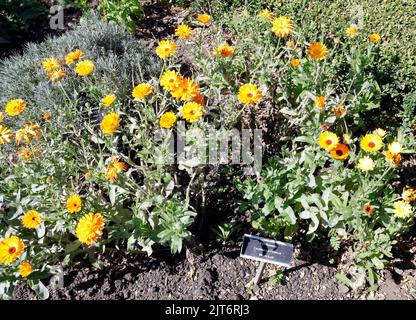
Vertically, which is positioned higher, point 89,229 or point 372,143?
point 372,143

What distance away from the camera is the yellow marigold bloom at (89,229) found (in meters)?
2.07

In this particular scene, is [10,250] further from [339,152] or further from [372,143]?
[372,143]

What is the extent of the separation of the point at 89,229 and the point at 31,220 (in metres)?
0.33

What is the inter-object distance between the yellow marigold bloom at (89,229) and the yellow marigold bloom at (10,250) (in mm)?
308

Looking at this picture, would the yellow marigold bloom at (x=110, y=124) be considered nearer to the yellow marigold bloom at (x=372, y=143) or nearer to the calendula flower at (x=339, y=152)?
the calendula flower at (x=339, y=152)

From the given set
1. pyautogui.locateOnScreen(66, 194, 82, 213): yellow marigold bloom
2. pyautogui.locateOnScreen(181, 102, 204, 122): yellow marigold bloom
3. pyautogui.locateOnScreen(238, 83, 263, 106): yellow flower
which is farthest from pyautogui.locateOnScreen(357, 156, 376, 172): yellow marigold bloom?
pyautogui.locateOnScreen(66, 194, 82, 213): yellow marigold bloom

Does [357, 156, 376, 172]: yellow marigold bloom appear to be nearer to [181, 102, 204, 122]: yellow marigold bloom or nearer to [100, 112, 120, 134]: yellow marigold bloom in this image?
[181, 102, 204, 122]: yellow marigold bloom

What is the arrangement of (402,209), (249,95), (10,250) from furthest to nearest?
(249,95) → (402,209) → (10,250)

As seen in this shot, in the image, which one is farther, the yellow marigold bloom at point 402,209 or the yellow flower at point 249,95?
the yellow flower at point 249,95

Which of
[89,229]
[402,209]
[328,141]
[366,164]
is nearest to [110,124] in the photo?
[89,229]

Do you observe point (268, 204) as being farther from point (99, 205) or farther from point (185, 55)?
point (185, 55)

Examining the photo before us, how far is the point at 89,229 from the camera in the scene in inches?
81.6

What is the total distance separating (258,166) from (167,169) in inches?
24.5

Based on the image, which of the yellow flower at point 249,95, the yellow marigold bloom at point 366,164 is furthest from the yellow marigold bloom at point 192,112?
the yellow marigold bloom at point 366,164
